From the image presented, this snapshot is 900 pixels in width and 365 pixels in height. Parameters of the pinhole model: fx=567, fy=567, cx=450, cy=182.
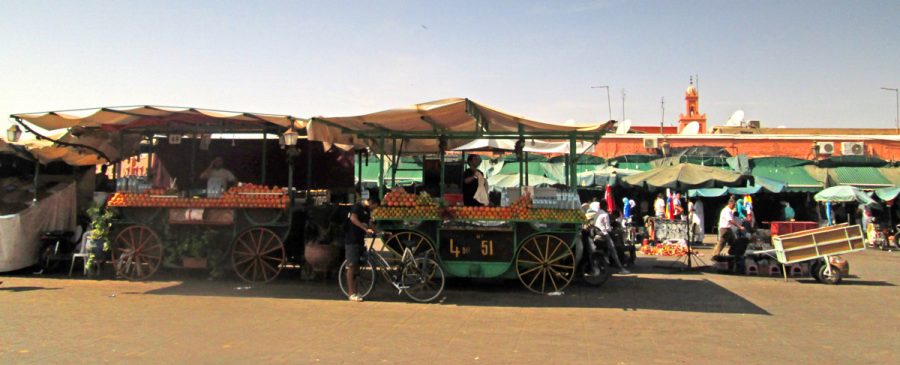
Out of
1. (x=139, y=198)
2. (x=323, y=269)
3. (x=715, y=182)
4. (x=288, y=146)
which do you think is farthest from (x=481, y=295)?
(x=715, y=182)

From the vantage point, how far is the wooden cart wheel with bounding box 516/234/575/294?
29.5ft

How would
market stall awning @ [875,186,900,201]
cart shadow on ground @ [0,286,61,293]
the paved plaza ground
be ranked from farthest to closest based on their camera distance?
1. market stall awning @ [875,186,900,201]
2. cart shadow on ground @ [0,286,61,293]
3. the paved plaza ground

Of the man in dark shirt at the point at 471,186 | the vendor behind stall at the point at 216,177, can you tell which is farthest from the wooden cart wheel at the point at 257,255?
the man in dark shirt at the point at 471,186

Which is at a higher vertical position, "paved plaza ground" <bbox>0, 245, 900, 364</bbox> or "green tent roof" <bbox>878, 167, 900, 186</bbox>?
"green tent roof" <bbox>878, 167, 900, 186</bbox>

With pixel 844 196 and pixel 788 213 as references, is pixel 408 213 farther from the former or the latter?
pixel 788 213

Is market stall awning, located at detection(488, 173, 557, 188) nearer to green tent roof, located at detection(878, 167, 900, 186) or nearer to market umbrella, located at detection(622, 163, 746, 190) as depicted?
market umbrella, located at detection(622, 163, 746, 190)

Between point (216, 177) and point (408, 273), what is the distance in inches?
176

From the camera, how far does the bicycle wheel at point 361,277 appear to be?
861 centimetres

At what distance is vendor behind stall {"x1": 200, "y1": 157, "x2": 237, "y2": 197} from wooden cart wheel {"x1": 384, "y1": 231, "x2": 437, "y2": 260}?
3372 mm

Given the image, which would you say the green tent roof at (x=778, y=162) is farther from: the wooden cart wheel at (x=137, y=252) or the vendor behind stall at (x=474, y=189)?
the wooden cart wheel at (x=137, y=252)

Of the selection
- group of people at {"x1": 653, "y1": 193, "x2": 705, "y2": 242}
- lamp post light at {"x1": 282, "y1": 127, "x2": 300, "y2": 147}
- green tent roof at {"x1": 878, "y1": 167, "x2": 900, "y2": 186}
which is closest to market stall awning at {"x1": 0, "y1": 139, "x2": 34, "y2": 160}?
lamp post light at {"x1": 282, "y1": 127, "x2": 300, "y2": 147}

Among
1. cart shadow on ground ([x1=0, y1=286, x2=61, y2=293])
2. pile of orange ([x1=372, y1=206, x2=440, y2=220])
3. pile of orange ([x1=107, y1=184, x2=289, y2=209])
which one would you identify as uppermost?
pile of orange ([x1=107, y1=184, x2=289, y2=209])

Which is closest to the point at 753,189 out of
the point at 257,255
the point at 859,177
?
the point at 859,177

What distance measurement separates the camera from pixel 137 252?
33.3ft
